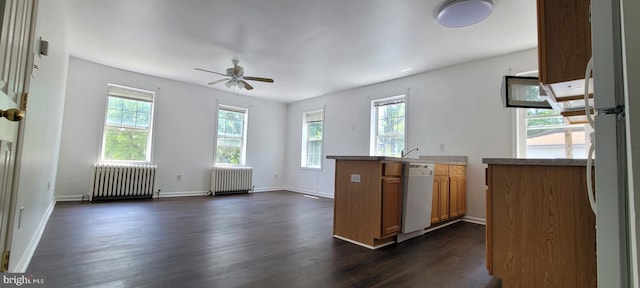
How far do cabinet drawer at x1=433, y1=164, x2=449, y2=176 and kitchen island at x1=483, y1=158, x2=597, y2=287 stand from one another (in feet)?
6.22

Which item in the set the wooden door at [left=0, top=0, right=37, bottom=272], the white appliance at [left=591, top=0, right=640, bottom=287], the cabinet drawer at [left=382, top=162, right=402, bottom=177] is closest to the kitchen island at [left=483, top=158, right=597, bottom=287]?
the white appliance at [left=591, top=0, right=640, bottom=287]

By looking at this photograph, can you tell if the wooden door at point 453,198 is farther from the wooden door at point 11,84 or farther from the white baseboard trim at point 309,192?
the wooden door at point 11,84

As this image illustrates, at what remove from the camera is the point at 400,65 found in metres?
4.75

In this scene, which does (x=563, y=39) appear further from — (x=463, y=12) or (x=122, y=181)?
(x=122, y=181)

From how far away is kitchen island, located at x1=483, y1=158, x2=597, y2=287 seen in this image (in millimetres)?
1466

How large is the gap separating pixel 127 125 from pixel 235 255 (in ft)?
15.2

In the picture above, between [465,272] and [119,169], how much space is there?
19.3 ft

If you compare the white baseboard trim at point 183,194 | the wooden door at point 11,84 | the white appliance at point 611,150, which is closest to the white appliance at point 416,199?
the white appliance at point 611,150

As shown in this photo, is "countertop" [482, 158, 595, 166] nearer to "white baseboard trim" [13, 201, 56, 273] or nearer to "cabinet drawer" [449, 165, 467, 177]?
"cabinet drawer" [449, 165, 467, 177]

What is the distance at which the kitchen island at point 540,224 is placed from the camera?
1.47m

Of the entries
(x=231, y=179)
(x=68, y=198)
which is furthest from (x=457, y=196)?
(x=68, y=198)

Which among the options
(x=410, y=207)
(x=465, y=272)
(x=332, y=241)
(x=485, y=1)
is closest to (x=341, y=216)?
(x=332, y=241)

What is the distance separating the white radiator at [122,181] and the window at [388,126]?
468 cm

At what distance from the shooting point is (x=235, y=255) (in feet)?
7.88
